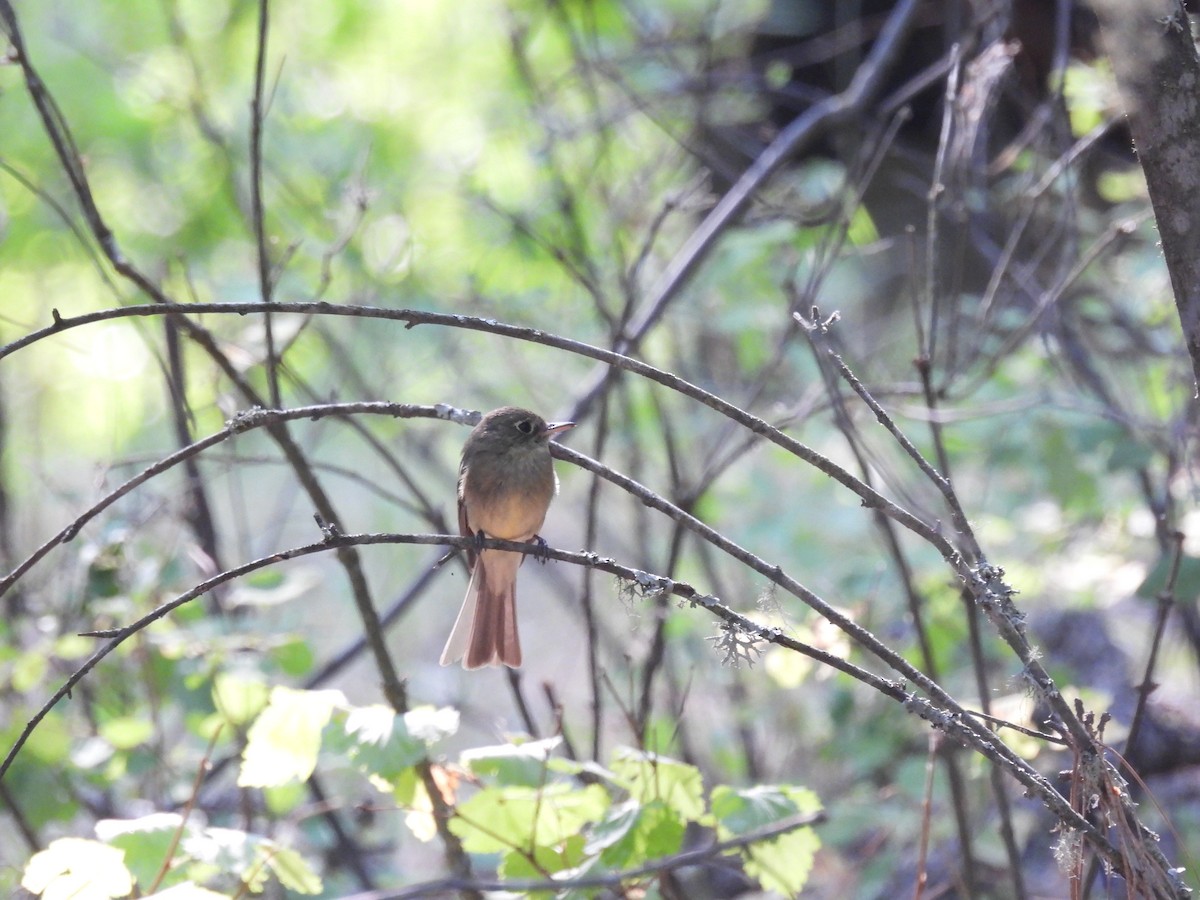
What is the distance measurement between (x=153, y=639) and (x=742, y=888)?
2854 mm

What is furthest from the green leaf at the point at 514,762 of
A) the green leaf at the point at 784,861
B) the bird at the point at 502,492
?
the bird at the point at 502,492

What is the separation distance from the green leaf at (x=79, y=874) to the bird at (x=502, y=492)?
1.40 metres

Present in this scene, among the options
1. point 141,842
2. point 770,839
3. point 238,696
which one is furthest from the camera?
point 238,696

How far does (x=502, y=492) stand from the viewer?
3.68m

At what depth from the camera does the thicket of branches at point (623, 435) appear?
2.31m

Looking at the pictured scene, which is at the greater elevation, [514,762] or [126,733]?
[126,733]

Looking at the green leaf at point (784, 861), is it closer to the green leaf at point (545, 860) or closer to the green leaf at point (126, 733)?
the green leaf at point (545, 860)

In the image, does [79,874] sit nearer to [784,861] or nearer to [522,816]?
[522,816]

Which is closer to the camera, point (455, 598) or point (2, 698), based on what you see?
point (2, 698)

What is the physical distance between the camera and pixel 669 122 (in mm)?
6246

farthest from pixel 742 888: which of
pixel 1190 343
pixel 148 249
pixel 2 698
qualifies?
pixel 148 249

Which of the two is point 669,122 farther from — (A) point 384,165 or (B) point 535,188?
(A) point 384,165

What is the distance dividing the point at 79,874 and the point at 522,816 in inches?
34.3

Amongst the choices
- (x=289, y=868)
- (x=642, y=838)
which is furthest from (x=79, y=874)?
(x=642, y=838)
